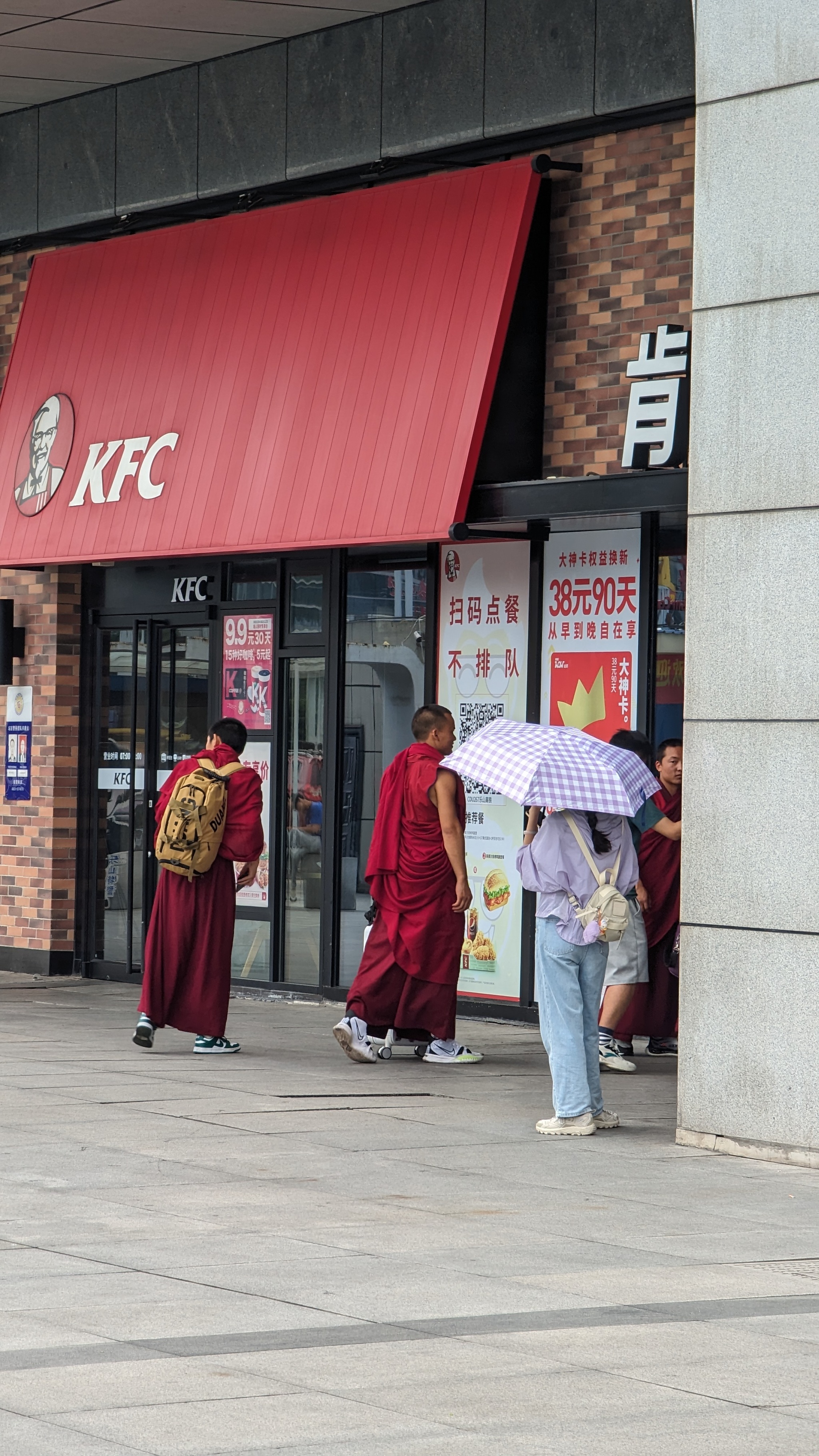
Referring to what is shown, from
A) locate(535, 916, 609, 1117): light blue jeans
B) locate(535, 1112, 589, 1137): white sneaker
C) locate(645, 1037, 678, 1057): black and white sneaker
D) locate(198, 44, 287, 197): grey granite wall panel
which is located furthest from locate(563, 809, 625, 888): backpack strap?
locate(198, 44, 287, 197): grey granite wall panel

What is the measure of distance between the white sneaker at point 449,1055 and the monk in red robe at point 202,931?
44.9 inches

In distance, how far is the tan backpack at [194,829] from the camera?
11.2 meters

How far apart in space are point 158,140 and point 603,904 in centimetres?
821

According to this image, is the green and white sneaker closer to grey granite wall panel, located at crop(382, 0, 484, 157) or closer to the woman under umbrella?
the woman under umbrella

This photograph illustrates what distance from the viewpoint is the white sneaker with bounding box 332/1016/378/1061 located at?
11.1 m

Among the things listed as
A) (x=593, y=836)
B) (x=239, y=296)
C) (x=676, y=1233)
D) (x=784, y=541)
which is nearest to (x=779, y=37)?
(x=784, y=541)

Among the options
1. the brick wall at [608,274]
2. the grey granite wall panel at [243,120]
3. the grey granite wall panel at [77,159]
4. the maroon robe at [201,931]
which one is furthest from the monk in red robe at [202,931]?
the grey granite wall panel at [77,159]

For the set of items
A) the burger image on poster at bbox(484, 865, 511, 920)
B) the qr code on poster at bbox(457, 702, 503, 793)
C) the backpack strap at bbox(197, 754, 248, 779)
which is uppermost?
the qr code on poster at bbox(457, 702, 503, 793)

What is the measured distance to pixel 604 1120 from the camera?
939cm

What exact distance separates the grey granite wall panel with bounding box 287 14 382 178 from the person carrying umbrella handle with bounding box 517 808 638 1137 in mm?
5989

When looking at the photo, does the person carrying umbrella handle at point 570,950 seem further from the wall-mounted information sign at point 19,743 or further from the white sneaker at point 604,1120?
the wall-mounted information sign at point 19,743

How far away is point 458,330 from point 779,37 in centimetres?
387

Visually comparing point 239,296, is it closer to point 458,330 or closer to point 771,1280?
point 458,330

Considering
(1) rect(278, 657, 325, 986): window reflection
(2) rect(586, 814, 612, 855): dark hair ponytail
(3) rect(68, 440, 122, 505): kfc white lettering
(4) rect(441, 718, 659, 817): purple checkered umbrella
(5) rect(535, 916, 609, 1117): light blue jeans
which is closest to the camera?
(4) rect(441, 718, 659, 817): purple checkered umbrella
